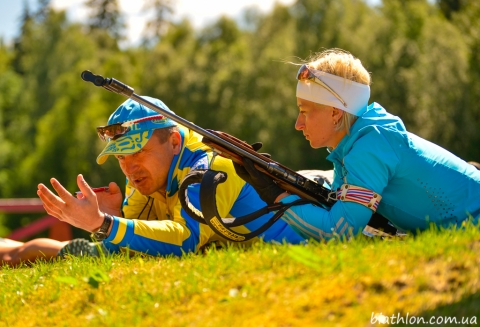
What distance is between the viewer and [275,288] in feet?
15.5

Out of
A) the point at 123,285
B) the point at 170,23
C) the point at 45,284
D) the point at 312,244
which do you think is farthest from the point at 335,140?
the point at 170,23

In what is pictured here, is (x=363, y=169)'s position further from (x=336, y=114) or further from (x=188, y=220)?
(x=188, y=220)

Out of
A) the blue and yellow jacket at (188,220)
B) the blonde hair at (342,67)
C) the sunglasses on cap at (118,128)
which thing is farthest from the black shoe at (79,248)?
the blonde hair at (342,67)

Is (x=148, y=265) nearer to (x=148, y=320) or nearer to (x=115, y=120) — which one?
(x=148, y=320)

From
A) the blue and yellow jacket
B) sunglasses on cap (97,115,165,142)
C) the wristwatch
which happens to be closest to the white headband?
the blue and yellow jacket

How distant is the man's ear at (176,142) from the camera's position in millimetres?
7246

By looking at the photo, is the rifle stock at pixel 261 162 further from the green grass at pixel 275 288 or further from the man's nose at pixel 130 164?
the man's nose at pixel 130 164

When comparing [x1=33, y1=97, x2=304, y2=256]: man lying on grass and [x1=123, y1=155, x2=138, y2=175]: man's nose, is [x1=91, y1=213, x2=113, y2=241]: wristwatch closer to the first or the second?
[x1=33, y1=97, x2=304, y2=256]: man lying on grass

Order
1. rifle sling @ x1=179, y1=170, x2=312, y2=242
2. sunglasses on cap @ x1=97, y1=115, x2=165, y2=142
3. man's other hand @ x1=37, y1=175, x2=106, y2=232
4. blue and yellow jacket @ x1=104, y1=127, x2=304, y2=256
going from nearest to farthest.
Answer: man's other hand @ x1=37, y1=175, x2=106, y2=232
rifle sling @ x1=179, y1=170, x2=312, y2=242
blue and yellow jacket @ x1=104, y1=127, x2=304, y2=256
sunglasses on cap @ x1=97, y1=115, x2=165, y2=142

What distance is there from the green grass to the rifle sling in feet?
1.69

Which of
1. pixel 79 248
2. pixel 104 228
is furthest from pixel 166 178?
pixel 79 248

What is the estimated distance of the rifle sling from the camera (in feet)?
20.2

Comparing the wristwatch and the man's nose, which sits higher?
the man's nose

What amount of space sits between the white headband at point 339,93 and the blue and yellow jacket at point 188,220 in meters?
1.16
